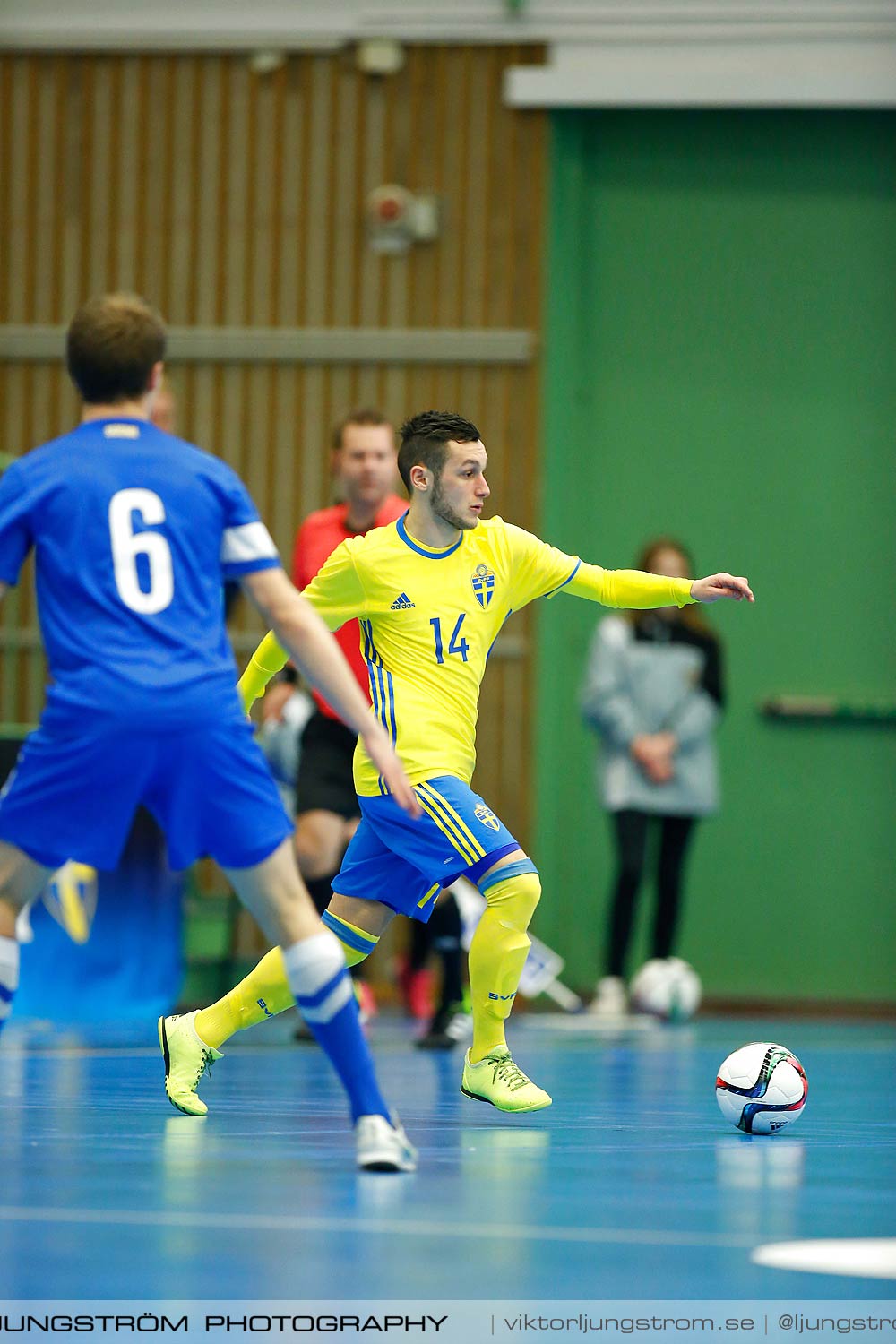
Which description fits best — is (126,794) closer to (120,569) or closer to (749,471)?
(120,569)

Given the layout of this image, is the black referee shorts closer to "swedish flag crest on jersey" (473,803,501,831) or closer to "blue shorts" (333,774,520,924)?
"blue shorts" (333,774,520,924)

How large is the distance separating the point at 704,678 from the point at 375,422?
3380 millimetres

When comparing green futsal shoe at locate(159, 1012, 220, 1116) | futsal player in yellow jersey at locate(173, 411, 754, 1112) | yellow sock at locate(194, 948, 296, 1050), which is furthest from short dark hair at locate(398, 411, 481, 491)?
green futsal shoe at locate(159, 1012, 220, 1116)

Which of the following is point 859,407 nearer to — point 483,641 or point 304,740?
point 304,740

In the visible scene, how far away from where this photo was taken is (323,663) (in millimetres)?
3402

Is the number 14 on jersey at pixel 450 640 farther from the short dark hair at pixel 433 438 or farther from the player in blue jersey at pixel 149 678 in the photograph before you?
the player in blue jersey at pixel 149 678

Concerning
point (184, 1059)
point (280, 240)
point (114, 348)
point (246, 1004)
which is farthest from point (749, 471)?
point (114, 348)

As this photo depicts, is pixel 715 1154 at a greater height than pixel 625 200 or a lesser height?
lesser

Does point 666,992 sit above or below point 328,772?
below

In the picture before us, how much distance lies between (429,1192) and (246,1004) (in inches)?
61.6

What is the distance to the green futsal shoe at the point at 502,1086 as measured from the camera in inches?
188

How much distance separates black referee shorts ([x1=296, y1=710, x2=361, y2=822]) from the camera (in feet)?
22.3

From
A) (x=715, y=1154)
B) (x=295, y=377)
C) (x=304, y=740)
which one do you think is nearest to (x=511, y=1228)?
(x=715, y=1154)

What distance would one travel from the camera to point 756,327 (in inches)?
434
